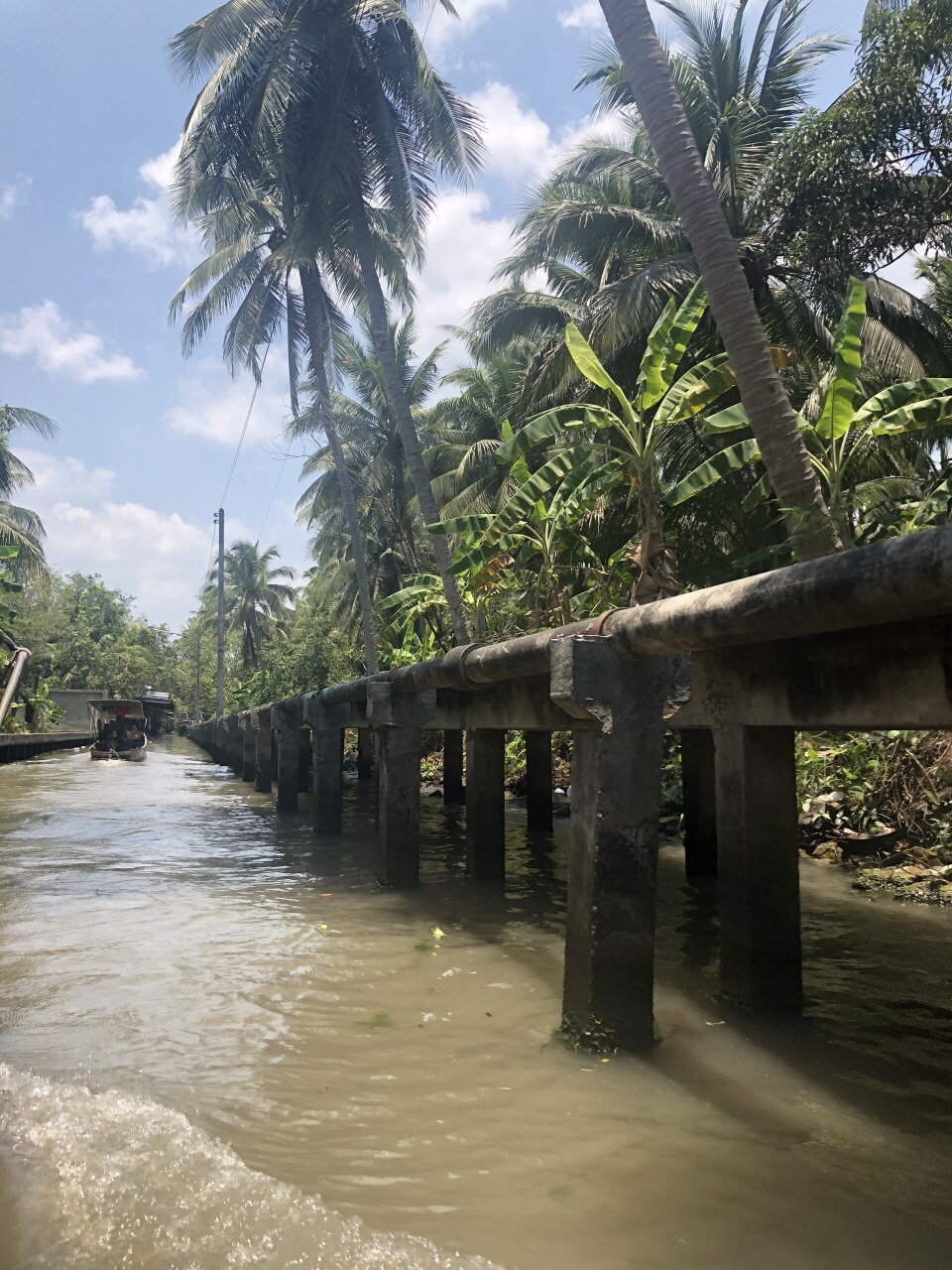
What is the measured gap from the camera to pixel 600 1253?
108 inches

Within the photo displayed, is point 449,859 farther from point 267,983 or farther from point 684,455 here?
point 684,455

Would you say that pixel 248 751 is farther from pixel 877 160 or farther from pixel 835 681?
pixel 835 681

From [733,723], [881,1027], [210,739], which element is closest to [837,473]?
[733,723]

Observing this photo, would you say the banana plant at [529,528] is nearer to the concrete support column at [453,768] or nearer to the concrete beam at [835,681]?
the concrete support column at [453,768]

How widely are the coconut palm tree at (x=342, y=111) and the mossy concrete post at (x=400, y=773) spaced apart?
477 cm

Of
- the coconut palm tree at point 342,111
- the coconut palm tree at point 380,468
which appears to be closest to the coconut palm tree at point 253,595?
the coconut palm tree at point 380,468

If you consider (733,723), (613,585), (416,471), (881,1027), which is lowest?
(881,1027)

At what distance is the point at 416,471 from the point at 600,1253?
11680 mm

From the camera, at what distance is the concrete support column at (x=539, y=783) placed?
12.8 m

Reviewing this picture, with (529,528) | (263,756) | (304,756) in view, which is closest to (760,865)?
(529,528)

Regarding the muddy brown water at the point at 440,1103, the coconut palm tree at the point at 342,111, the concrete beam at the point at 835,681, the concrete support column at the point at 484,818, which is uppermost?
the coconut palm tree at the point at 342,111

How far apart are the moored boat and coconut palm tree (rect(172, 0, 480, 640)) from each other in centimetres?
2308

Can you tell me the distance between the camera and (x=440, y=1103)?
3811 mm

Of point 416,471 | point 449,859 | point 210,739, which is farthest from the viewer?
point 210,739
